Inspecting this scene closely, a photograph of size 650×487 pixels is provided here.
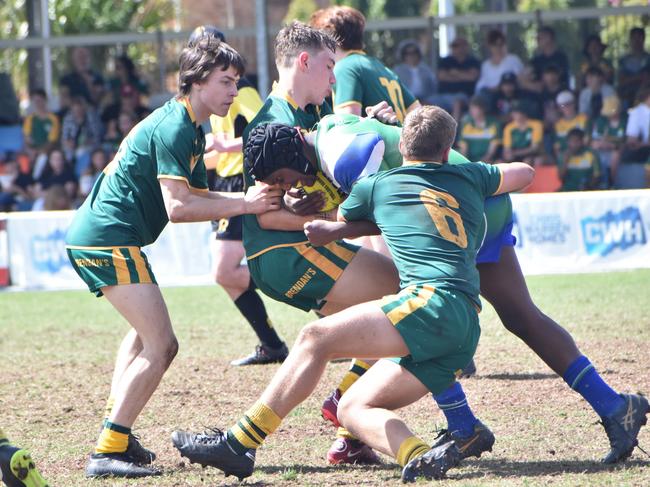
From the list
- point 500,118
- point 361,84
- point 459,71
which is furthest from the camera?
point 459,71

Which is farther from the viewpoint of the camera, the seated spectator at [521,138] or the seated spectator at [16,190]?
the seated spectator at [16,190]

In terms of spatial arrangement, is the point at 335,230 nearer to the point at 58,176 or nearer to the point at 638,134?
the point at 638,134

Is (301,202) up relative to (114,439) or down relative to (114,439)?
up

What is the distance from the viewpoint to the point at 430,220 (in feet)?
13.7

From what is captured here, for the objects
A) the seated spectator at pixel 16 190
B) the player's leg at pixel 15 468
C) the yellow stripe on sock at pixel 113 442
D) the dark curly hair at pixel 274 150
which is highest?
the dark curly hair at pixel 274 150

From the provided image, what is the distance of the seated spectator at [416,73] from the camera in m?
15.4

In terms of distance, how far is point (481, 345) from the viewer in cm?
778

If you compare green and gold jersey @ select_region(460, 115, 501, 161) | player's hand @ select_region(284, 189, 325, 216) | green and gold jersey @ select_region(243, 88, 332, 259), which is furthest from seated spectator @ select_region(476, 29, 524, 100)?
player's hand @ select_region(284, 189, 325, 216)

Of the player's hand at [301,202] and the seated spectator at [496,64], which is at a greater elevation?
the player's hand at [301,202]

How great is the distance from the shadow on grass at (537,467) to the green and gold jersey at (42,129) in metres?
13.5

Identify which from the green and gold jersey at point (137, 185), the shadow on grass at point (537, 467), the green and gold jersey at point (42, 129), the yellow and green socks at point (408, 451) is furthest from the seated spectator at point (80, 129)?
the yellow and green socks at point (408, 451)

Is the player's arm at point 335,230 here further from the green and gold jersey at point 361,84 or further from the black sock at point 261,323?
the black sock at point 261,323

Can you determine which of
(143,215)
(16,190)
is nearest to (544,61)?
(16,190)

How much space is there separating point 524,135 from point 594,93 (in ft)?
4.15
